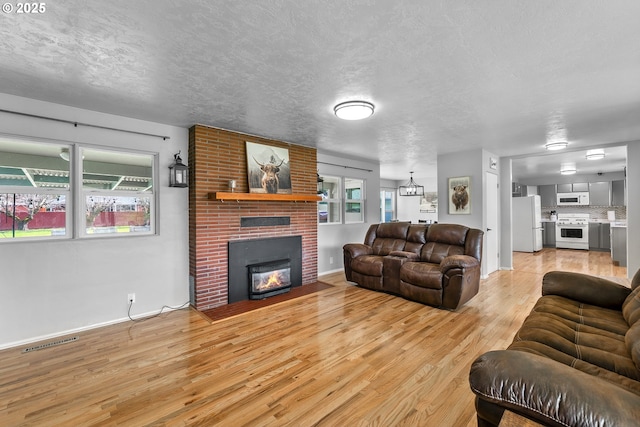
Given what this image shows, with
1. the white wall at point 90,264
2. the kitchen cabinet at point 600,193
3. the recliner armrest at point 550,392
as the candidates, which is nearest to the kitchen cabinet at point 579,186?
the kitchen cabinet at point 600,193

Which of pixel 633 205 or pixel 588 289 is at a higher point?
pixel 633 205

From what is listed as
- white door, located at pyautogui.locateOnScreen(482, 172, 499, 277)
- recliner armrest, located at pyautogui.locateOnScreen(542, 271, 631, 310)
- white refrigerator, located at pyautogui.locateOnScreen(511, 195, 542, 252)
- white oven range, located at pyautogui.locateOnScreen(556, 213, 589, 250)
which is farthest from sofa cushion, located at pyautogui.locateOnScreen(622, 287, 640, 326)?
white oven range, located at pyautogui.locateOnScreen(556, 213, 589, 250)

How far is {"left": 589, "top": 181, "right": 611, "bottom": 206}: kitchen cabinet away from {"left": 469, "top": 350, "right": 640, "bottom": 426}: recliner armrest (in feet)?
34.8

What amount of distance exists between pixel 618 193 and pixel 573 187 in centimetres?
104

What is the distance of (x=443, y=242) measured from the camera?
14.7 feet

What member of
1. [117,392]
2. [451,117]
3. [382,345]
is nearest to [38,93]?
[117,392]

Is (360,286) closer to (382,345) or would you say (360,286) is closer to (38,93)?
(382,345)

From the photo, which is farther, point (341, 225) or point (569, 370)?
point (341, 225)

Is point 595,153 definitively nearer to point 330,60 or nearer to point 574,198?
point 574,198

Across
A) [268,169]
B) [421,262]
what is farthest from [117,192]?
[421,262]

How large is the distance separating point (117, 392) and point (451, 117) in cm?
428

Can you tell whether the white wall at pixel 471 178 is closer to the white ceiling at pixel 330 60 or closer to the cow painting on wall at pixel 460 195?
the cow painting on wall at pixel 460 195

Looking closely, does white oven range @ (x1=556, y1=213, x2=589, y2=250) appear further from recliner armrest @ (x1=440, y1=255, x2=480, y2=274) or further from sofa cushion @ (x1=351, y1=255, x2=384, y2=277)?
sofa cushion @ (x1=351, y1=255, x2=384, y2=277)

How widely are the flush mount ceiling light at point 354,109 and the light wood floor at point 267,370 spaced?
7.68ft
